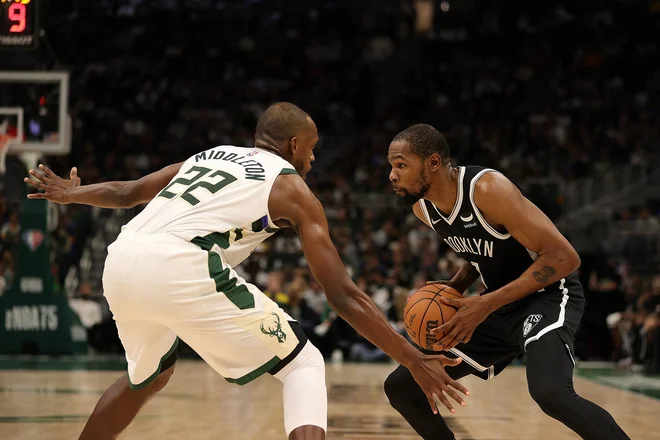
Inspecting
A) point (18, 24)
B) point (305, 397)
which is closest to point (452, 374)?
point (305, 397)

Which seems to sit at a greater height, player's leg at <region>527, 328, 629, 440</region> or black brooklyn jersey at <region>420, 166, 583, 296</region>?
black brooklyn jersey at <region>420, 166, 583, 296</region>

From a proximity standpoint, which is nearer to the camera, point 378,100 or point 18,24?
point 18,24

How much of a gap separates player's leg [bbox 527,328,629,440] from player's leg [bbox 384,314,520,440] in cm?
43

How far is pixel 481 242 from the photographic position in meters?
4.31

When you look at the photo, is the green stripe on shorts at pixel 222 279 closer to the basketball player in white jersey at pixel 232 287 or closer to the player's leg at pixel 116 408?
the basketball player in white jersey at pixel 232 287

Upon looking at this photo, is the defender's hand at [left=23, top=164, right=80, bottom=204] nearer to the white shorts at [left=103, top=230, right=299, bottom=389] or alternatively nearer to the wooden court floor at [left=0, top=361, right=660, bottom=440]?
the white shorts at [left=103, top=230, right=299, bottom=389]

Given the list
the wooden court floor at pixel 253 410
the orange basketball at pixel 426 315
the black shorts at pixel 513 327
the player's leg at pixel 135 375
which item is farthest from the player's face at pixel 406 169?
the wooden court floor at pixel 253 410

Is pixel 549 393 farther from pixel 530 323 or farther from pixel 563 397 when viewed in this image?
pixel 530 323

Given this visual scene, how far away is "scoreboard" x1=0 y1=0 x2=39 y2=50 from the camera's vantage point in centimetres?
899

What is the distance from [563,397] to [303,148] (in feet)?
4.99

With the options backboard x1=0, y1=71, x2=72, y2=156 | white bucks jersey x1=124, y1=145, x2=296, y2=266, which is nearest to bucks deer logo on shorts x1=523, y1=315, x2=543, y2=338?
white bucks jersey x1=124, y1=145, x2=296, y2=266

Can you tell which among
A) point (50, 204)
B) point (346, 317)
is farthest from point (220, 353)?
point (50, 204)

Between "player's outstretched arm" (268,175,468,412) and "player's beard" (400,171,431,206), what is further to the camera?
"player's beard" (400,171,431,206)

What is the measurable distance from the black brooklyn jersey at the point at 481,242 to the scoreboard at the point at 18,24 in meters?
6.02
